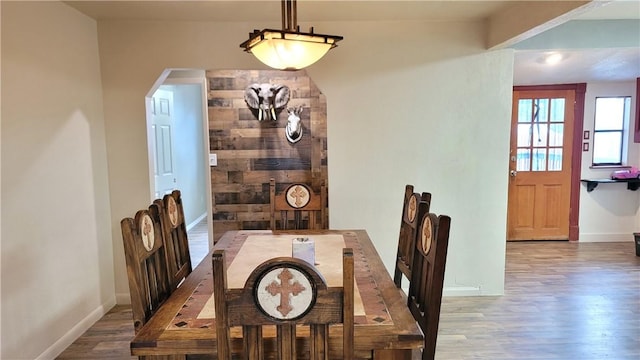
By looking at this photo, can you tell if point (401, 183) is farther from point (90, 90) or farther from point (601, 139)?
point (601, 139)

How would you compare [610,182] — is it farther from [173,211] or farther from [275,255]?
[173,211]

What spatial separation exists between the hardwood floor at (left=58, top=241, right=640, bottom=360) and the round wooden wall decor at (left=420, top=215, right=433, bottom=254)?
117 centimetres

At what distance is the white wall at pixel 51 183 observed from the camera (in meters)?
2.27

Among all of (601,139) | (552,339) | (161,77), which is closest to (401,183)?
(552,339)

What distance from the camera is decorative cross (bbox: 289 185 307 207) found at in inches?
115

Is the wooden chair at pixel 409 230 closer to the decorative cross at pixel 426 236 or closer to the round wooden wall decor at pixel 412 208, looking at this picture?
the round wooden wall decor at pixel 412 208

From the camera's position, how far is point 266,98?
4.61m

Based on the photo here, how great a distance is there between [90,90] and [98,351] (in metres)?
1.91

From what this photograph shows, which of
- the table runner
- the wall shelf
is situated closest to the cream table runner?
the table runner

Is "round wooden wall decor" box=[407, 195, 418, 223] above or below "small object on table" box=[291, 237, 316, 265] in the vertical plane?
above

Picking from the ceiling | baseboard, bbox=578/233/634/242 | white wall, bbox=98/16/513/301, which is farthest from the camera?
baseboard, bbox=578/233/634/242

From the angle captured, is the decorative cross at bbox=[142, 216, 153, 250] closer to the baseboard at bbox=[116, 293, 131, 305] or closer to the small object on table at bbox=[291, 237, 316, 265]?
the small object on table at bbox=[291, 237, 316, 265]

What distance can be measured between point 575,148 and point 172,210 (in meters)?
5.06

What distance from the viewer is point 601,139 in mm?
5199
